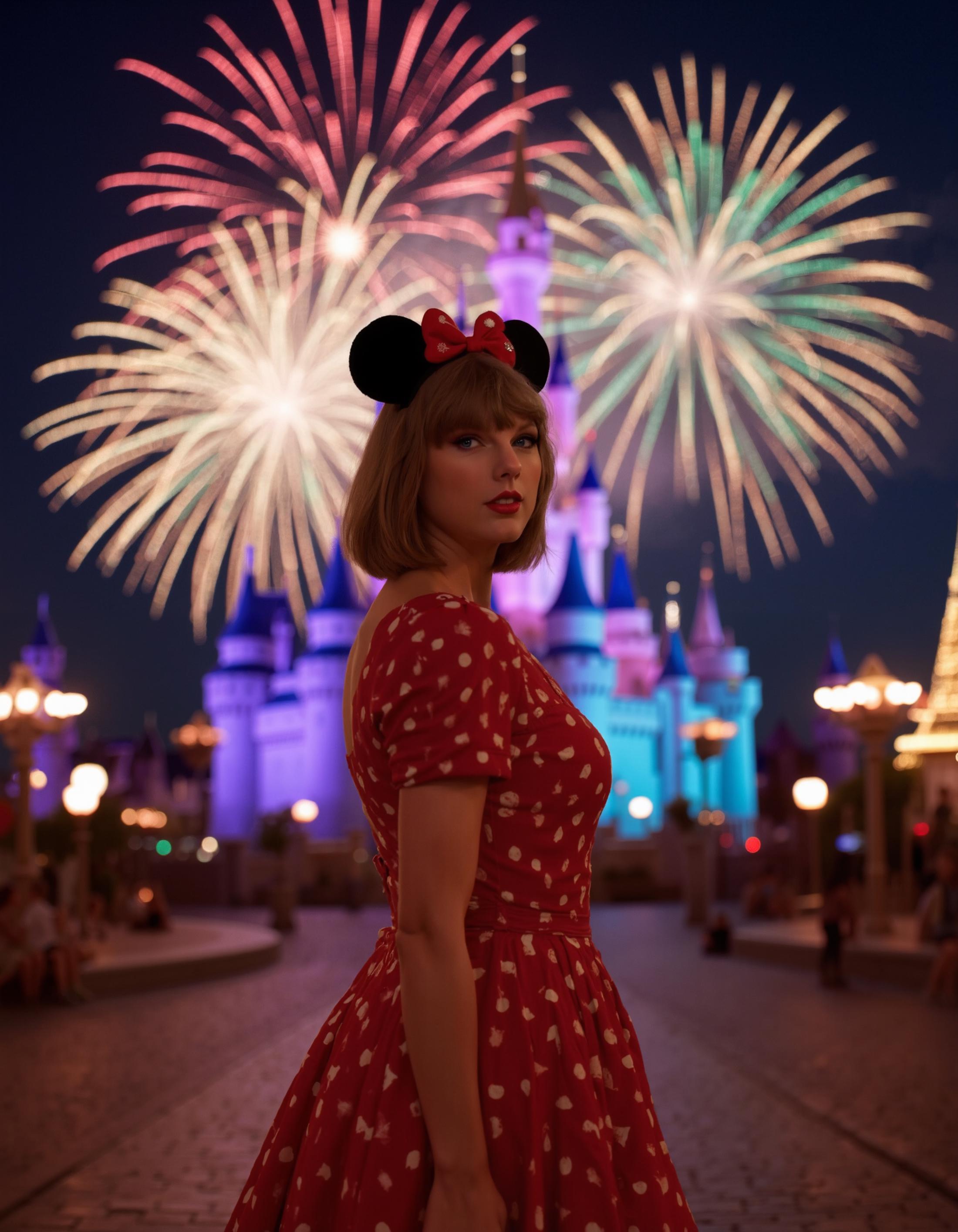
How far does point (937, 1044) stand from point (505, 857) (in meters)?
8.76

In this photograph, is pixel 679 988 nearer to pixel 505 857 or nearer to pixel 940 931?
pixel 940 931

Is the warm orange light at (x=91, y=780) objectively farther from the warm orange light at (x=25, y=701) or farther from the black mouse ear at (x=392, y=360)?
the black mouse ear at (x=392, y=360)

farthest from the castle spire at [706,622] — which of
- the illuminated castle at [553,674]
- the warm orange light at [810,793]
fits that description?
the warm orange light at [810,793]

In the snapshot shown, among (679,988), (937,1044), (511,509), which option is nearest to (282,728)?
(679,988)

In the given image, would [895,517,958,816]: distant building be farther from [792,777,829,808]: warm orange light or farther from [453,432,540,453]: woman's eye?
[453,432,540,453]: woman's eye

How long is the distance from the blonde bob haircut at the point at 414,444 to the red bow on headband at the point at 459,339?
0.02m

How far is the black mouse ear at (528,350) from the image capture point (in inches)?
102

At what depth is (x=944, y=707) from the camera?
35.1 meters

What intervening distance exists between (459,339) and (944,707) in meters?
34.8

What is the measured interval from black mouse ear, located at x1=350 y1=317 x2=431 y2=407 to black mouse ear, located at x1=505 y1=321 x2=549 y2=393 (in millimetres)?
298

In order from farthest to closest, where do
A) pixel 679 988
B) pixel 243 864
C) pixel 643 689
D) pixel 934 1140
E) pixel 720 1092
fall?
1. pixel 643 689
2. pixel 243 864
3. pixel 679 988
4. pixel 720 1092
5. pixel 934 1140

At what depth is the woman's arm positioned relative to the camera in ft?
6.39

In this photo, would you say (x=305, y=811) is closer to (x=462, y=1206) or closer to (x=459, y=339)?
(x=459, y=339)

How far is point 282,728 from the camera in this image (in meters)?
60.4
